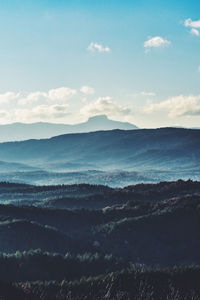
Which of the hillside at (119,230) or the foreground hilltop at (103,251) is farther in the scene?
the hillside at (119,230)

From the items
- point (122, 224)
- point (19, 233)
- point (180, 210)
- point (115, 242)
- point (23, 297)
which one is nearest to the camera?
point (23, 297)

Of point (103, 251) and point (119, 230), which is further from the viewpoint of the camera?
point (119, 230)

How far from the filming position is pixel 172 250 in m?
43.7

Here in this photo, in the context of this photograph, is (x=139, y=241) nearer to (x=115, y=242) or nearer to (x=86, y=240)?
(x=115, y=242)

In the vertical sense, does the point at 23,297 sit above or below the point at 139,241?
above

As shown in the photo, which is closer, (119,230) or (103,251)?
(103,251)

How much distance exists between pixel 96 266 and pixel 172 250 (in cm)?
1318

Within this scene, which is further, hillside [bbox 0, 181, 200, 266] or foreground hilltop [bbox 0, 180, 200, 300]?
hillside [bbox 0, 181, 200, 266]

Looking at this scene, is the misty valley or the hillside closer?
the misty valley

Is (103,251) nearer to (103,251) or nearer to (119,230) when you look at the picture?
(103,251)

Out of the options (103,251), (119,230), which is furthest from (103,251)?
(119,230)

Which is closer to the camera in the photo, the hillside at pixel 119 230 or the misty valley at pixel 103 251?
the misty valley at pixel 103 251

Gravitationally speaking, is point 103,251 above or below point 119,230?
below

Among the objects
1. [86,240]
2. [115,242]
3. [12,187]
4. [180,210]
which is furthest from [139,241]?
[12,187]
